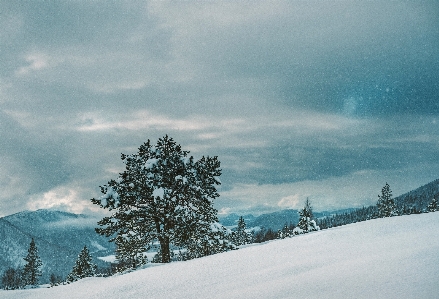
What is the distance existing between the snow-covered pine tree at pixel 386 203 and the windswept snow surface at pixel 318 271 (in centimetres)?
6206

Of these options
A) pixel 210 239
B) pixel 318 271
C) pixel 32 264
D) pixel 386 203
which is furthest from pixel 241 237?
pixel 318 271

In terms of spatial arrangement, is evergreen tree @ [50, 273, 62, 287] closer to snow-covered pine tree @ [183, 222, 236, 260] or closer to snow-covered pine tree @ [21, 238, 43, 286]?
snow-covered pine tree @ [21, 238, 43, 286]

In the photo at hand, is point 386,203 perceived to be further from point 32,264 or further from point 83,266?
point 32,264

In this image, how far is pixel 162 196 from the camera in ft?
57.2

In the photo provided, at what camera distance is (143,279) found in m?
8.46

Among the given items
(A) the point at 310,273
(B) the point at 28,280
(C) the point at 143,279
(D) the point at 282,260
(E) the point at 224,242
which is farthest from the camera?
(B) the point at 28,280

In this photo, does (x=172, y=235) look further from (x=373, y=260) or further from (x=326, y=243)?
(x=373, y=260)

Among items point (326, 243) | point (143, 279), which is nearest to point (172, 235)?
point (143, 279)

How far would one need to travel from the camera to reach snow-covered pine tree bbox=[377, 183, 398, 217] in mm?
64562

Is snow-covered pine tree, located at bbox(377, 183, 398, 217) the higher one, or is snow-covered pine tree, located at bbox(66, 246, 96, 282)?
snow-covered pine tree, located at bbox(377, 183, 398, 217)

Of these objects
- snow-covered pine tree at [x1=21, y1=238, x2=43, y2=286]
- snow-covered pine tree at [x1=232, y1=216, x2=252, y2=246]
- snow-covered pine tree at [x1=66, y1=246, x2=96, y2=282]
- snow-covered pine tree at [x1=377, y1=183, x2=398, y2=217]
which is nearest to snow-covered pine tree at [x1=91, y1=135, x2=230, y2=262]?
snow-covered pine tree at [x1=66, y1=246, x2=96, y2=282]

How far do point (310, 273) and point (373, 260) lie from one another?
4.09 feet

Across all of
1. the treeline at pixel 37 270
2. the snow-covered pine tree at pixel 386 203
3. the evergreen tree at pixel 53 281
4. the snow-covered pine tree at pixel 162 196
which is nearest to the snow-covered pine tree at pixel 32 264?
the treeline at pixel 37 270

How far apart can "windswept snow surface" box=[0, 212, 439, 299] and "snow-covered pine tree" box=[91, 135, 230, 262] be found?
25.0 feet
